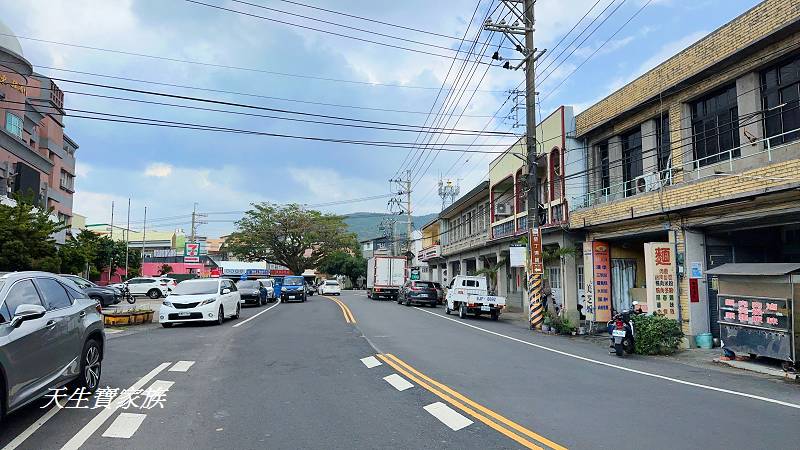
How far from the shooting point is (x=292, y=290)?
37.1 m

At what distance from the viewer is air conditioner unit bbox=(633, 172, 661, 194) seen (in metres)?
17.5

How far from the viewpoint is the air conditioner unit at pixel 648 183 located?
57.3 ft

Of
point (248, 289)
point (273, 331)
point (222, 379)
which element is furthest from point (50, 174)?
point (222, 379)

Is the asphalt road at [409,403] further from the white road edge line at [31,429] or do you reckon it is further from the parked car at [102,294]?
the parked car at [102,294]

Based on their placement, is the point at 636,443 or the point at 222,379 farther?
the point at 222,379

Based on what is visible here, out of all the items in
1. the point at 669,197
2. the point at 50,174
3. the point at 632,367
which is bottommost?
the point at 632,367

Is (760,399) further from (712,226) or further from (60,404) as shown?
(60,404)

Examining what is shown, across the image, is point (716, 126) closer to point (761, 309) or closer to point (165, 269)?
point (761, 309)

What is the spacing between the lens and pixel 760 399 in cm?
823

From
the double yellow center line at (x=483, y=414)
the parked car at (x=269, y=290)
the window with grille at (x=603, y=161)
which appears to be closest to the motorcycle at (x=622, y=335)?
the double yellow center line at (x=483, y=414)

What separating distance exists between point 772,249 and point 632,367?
8.03 meters

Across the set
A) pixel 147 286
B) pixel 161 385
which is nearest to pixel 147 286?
pixel 147 286

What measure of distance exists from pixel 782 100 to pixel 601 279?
9.10 m

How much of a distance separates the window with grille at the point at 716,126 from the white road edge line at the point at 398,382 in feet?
36.1
